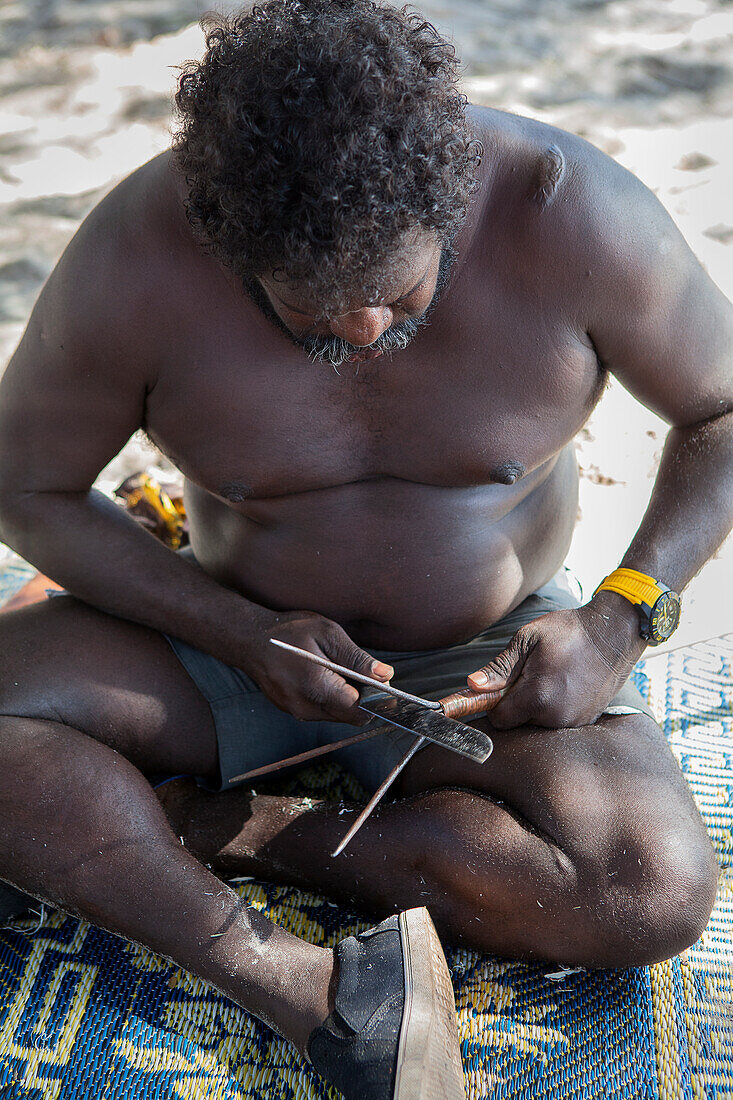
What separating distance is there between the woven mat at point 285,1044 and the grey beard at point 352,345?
830mm

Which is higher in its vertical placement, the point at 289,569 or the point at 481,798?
the point at 289,569

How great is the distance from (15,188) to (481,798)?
3.07 meters

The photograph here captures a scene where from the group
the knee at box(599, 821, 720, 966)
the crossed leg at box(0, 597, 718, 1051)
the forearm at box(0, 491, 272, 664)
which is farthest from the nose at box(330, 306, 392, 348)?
the knee at box(599, 821, 720, 966)

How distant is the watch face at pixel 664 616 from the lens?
1.52 m

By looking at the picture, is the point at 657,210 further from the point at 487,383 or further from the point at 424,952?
the point at 424,952

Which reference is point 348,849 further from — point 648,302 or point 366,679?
point 648,302

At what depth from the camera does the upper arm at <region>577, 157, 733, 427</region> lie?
1379 mm

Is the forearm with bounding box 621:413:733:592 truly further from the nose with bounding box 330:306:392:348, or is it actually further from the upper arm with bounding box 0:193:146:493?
the upper arm with bounding box 0:193:146:493

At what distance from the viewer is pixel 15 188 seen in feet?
11.7

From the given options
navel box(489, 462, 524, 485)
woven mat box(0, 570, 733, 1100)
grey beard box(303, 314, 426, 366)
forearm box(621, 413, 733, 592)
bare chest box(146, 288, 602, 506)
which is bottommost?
woven mat box(0, 570, 733, 1100)

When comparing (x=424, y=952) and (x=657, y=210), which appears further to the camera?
(x=657, y=210)

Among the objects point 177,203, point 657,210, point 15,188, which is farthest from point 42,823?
point 15,188

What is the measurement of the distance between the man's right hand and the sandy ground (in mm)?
1318

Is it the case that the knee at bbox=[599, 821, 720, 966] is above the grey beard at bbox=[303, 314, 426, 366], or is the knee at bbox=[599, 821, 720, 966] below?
below
